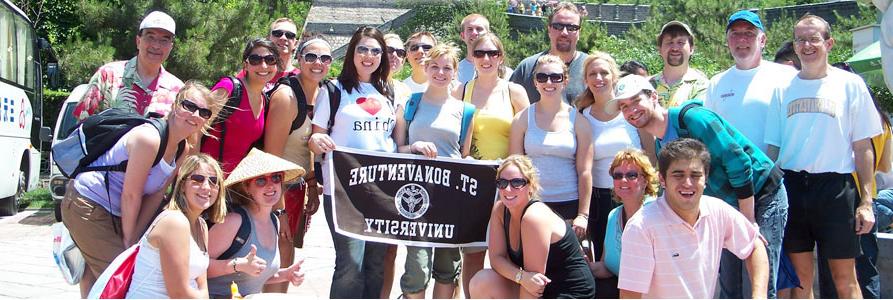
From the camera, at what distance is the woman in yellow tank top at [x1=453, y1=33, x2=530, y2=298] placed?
6.29 m

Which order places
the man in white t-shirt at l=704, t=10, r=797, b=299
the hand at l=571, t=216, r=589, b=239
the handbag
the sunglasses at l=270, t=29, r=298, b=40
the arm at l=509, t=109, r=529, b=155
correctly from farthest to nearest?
1. the sunglasses at l=270, t=29, r=298, b=40
2. the arm at l=509, t=109, r=529, b=155
3. the hand at l=571, t=216, r=589, b=239
4. the man in white t-shirt at l=704, t=10, r=797, b=299
5. the handbag

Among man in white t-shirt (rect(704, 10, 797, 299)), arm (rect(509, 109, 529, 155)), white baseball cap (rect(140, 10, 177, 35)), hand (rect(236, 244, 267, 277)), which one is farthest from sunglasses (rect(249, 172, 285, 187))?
man in white t-shirt (rect(704, 10, 797, 299))

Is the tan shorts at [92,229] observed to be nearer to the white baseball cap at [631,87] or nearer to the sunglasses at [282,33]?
the sunglasses at [282,33]

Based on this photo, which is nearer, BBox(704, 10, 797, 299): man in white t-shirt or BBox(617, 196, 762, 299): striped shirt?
BBox(617, 196, 762, 299): striped shirt

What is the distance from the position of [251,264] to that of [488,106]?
2.14 metres

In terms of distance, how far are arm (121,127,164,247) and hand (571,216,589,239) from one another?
2604mm

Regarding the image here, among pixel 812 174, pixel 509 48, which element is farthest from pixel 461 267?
pixel 509 48

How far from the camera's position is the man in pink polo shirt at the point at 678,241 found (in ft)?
14.5

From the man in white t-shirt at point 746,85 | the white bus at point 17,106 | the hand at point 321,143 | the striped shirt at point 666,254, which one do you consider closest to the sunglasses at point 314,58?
the hand at point 321,143

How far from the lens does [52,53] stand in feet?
54.6

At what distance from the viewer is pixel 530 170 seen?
17.6 ft

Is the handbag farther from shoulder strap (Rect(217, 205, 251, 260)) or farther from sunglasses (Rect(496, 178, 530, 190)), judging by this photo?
sunglasses (Rect(496, 178, 530, 190))

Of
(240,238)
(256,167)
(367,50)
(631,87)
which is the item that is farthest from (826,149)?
(240,238)

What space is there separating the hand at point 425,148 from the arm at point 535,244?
1011 mm
